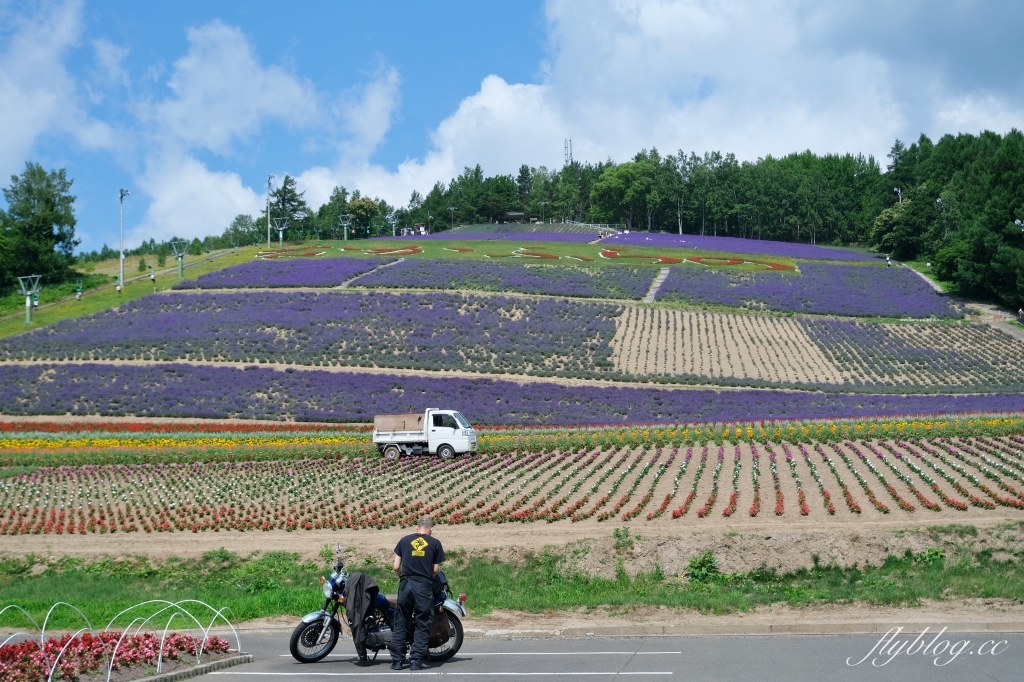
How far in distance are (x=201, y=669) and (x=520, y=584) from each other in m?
7.92

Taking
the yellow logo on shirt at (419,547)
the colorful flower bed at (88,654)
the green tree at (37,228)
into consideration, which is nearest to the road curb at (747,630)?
the yellow logo on shirt at (419,547)

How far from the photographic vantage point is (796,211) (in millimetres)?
150750

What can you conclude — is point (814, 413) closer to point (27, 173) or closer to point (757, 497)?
point (757, 497)

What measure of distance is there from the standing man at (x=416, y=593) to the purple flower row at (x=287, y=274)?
226ft

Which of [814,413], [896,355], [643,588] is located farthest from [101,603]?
[896,355]

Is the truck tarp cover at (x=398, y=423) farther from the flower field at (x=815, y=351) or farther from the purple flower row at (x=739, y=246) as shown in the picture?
the purple flower row at (x=739, y=246)

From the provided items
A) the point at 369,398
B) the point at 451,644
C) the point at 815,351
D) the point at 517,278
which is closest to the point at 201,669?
the point at 451,644

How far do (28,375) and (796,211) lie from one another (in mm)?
118291

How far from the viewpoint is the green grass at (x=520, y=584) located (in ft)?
57.3

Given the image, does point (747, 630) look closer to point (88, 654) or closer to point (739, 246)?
point (88, 654)

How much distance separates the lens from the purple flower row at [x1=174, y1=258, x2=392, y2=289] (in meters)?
81.5

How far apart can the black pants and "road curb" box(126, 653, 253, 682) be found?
6.63ft

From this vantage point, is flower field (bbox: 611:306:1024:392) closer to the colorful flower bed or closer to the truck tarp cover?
the truck tarp cover

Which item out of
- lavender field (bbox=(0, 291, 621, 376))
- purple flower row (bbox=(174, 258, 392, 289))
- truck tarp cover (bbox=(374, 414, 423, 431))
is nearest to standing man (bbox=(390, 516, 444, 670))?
truck tarp cover (bbox=(374, 414, 423, 431))
